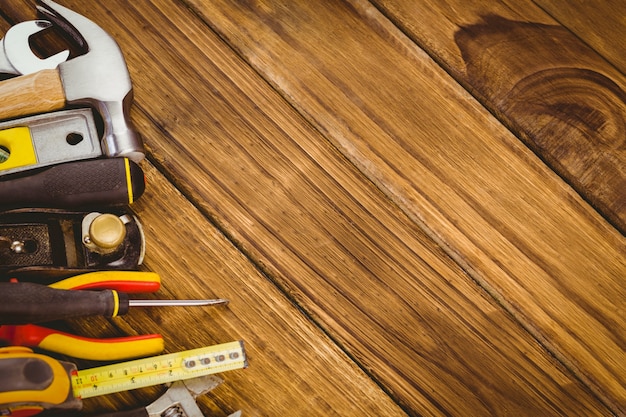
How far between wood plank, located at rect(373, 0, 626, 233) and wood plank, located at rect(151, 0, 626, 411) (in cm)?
3

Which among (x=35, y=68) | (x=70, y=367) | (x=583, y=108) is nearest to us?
(x=70, y=367)

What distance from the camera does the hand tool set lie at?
79 cm

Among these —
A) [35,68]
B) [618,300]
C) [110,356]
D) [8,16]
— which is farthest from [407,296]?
[8,16]

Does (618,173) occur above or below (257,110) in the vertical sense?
above

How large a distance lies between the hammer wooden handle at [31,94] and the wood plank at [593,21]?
87 cm

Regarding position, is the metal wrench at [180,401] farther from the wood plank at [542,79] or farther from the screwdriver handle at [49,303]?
the wood plank at [542,79]

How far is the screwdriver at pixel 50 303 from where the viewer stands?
0.72 meters

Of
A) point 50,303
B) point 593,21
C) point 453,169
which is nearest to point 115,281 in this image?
point 50,303

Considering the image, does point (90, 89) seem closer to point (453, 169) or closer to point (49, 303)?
point (49, 303)

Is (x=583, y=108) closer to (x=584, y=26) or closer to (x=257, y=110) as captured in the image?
(x=584, y=26)

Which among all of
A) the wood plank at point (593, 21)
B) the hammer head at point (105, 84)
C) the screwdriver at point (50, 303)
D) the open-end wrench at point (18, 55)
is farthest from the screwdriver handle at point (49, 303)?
the wood plank at point (593, 21)

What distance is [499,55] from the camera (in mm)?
985

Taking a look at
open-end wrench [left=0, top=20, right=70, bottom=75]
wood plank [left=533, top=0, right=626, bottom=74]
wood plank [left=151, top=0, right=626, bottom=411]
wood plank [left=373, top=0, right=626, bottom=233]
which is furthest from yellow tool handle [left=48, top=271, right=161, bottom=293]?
wood plank [left=533, top=0, right=626, bottom=74]

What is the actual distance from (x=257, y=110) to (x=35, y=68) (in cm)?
37
